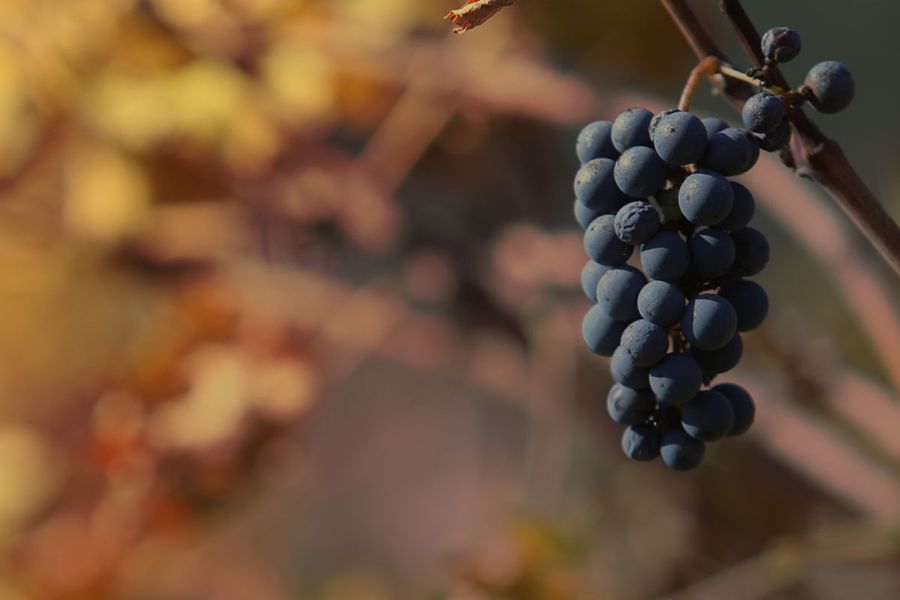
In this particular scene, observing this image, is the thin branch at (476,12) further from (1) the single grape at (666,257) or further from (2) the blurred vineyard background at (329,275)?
(2) the blurred vineyard background at (329,275)

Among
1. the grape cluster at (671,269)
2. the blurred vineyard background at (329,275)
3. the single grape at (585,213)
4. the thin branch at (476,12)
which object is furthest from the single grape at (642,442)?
the blurred vineyard background at (329,275)

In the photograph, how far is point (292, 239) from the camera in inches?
42.9

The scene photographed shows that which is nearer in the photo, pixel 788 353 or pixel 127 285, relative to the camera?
pixel 788 353

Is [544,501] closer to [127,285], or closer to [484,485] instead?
[484,485]

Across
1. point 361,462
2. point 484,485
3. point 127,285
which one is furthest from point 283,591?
Answer: point 361,462

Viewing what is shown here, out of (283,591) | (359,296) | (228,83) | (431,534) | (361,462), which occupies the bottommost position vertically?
(431,534)

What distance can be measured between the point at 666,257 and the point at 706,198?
0.11ft

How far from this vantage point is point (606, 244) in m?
0.42

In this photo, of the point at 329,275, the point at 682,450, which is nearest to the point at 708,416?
the point at 682,450

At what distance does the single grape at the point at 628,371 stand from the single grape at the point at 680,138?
0.09m

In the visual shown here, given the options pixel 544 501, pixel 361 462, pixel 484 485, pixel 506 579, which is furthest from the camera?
pixel 361 462

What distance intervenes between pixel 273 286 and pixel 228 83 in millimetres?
225

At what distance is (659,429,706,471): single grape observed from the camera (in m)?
0.43

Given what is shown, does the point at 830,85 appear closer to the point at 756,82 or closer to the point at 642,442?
the point at 756,82
